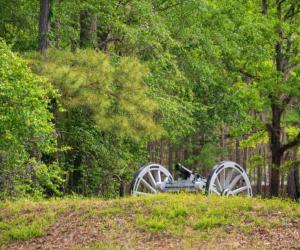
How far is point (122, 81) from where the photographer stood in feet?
55.0

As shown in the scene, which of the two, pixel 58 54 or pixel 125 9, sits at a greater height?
pixel 125 9

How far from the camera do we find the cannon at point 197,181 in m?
12.3

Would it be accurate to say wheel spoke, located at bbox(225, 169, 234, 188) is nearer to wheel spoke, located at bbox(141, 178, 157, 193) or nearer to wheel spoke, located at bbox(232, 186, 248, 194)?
wheel spoke, located at bbox(232, 186, 248, 194)

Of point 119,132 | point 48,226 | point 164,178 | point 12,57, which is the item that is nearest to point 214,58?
point 119,132

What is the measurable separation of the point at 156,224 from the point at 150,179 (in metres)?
3.45

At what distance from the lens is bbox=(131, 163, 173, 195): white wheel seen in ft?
41.5

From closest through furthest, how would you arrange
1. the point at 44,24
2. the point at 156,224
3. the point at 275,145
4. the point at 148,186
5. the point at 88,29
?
the point at 156,224, the point at 148,186, the point at 44,24, the point at 88,29, the point at 275,145

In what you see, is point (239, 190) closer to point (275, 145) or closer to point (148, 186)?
point (148, 186)

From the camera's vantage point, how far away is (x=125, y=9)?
1998 centimetres

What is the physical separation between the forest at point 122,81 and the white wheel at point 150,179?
2.14 metres

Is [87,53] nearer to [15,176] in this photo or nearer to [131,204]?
[15,176]

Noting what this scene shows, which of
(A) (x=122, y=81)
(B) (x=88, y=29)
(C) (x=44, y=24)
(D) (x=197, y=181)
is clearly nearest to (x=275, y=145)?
(B) (x=88, y=29)

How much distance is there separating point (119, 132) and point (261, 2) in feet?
35.6

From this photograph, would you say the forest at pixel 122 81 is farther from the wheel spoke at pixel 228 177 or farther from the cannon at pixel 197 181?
the wheel spoke at pixel 228 177
